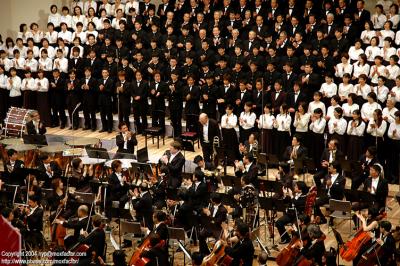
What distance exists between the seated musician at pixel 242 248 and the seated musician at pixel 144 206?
2.49m

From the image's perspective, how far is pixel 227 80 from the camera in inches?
743

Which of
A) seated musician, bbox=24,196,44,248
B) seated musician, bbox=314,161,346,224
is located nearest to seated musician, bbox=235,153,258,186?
seated musician, bbox=314,161,346,224

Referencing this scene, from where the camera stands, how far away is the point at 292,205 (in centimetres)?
1411

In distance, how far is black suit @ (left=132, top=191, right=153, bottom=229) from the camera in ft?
46.1

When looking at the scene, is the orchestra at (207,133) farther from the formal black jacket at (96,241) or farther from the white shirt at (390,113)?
the white shirt at (390,113)

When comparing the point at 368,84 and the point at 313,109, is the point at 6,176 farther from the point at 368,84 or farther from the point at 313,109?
the point at 368,84

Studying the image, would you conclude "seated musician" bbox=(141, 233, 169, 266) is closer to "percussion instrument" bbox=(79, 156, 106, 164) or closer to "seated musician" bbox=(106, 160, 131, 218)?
"seated musician" bbox=(106, 160, 131, 218)

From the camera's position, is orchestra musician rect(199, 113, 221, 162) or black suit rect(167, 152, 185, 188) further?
orchestra musician rect(199, 113, 221, 162)

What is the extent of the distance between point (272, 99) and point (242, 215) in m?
5.23

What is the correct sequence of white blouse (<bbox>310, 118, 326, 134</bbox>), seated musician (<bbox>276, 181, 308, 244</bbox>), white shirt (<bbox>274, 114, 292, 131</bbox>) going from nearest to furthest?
Result: seated musician (<bbox>276, 181, 308, 244</bbox>)
white blouse (<bbox>310, 118, 326, 134</bbox>)
white shirt (<bbox>274, 114, 292, 131</bbox>)

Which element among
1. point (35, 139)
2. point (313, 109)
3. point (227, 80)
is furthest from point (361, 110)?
point (35, 139)

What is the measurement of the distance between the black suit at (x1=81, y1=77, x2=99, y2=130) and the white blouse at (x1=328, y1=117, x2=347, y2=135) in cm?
620

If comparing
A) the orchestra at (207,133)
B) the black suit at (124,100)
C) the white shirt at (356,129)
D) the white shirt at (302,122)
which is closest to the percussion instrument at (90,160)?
the orchestra at (207,133)

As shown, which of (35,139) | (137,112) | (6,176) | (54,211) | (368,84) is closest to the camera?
(54,211)
